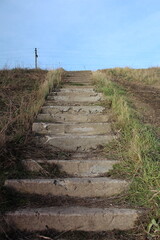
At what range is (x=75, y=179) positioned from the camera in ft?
8.84

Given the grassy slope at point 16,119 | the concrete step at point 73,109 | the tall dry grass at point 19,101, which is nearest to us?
the grassy slope at point 16,119

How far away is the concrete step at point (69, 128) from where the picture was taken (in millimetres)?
3867

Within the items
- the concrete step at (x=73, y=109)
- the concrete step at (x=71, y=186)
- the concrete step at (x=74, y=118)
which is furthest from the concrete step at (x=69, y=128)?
the concrete step at (x=71, y=186)

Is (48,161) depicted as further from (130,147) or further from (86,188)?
(130,147)

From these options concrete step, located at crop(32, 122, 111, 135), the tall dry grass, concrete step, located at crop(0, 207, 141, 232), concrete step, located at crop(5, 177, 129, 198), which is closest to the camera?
concrete step, located at crop(0, 207, 141, 232)

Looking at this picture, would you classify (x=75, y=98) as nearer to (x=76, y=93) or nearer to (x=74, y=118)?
(x=76, y=93)

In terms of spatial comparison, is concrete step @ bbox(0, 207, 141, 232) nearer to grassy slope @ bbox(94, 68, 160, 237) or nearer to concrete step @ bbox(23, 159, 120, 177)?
grassy slope @ bbox(94, 68, 160, 237)

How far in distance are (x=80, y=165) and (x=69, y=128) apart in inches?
40.8

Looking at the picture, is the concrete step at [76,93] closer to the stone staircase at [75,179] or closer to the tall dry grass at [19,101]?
the tall dry grass at [19,101]

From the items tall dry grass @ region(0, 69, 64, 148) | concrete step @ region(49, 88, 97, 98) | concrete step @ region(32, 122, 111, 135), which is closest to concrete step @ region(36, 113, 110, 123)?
tall dry grass @ region(0, 69, 64, 148)

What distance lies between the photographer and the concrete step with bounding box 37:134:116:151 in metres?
3.48

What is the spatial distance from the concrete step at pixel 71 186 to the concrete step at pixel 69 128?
1314 millimetres

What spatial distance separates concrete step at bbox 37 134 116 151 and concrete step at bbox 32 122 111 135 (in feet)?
1.16

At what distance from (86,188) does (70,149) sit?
95 cm
